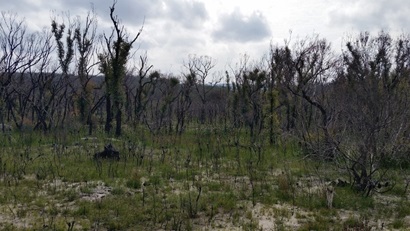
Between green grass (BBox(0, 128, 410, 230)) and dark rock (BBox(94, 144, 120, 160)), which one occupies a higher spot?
dark rock (BBox(94, 144, 120, 160))

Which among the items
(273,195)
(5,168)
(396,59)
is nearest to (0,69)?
(5,168)

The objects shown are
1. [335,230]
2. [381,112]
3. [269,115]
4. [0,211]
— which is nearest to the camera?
[335,230]

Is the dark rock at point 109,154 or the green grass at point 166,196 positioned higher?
the dark rock at point 109,154

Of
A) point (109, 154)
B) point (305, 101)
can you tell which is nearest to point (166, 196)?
point (109, 154)

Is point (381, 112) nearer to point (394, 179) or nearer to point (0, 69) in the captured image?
point (394, 179)

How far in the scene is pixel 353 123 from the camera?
29.8ft

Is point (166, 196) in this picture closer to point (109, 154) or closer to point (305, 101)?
point (109, 154)

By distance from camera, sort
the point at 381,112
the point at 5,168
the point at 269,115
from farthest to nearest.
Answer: the point at 269,115, the point at 5,168, the point at 381,112

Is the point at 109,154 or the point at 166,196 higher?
the point at 109,154

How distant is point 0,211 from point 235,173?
6.28 metres

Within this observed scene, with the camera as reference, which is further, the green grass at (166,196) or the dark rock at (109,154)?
the dark rock at (109,154)

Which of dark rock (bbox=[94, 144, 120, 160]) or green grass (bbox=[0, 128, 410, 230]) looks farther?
dark rock (bbox=[94, 144, 120, 160])

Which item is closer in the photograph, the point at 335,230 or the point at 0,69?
the point at 335,230

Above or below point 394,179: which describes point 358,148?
above
